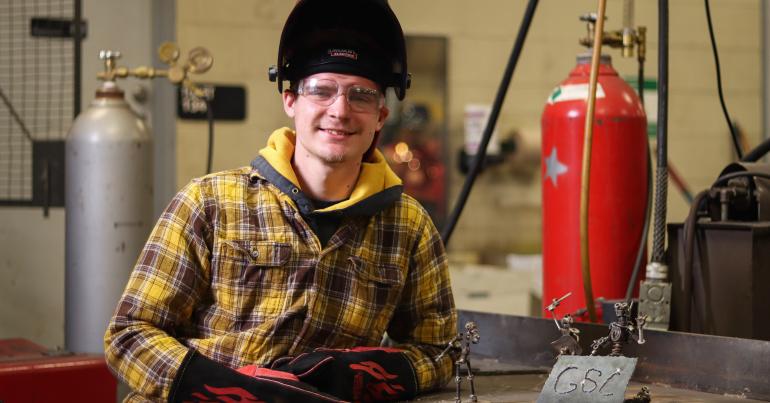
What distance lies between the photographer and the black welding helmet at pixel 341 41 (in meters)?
1.64

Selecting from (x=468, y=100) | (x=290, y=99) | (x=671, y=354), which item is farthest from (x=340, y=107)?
(x=468, y=100)

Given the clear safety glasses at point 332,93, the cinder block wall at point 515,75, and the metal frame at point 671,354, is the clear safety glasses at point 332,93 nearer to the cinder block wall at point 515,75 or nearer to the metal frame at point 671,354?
the metal frame at point 671,354

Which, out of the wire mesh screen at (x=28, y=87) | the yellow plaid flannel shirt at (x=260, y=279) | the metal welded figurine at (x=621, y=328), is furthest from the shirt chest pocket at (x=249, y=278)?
the wire mesh screen at (x=28, y=87)

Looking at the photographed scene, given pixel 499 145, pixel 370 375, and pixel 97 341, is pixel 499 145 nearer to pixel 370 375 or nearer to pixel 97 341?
pixel 97 341

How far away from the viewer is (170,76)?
272 cm

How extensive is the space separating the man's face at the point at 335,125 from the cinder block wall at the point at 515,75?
87.1 inches

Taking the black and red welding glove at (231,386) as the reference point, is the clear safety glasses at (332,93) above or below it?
above

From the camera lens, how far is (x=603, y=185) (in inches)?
91.9

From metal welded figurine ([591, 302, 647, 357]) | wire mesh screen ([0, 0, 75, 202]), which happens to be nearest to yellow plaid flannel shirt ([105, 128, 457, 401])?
metal welded figurine ([591, 302, 647, 357])

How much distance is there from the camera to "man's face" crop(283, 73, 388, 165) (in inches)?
64.0

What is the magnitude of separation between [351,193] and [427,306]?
0.25m

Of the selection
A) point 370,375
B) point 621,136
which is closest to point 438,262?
point 370,375

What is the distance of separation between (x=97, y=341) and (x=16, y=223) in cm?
105

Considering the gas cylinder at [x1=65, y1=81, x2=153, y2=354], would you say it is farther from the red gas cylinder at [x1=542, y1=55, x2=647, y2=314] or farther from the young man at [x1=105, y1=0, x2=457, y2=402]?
the red gas cylinder at [x1=542, y1=55, x2=647, y2=314]
